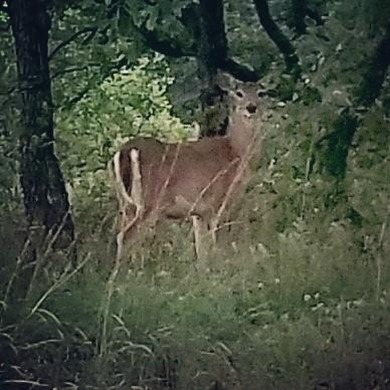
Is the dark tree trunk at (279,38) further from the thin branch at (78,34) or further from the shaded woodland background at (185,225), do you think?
the thin branch at (78,34)

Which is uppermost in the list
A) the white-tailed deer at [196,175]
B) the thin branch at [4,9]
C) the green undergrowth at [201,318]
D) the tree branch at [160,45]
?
the thin branch at [4,9]

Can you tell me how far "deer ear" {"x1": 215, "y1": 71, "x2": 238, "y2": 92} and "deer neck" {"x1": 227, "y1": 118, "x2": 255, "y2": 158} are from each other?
58 mm

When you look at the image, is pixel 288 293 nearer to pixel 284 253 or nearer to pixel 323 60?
pixel 284 253

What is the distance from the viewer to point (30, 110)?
2.38 metres

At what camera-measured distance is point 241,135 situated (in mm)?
2398

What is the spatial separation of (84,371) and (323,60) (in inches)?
28.4

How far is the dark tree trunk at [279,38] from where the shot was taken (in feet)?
7.79

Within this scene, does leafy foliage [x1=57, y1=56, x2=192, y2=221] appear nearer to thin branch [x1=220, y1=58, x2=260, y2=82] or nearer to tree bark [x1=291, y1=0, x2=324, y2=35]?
thin branch [x1=220, y1=58, x2=260, y2=82]

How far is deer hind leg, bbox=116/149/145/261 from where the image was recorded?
Answer: 2375 millimetres

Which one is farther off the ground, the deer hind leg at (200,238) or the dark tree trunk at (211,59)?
the dark tree trunk at (211,59)

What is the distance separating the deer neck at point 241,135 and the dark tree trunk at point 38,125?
32cm

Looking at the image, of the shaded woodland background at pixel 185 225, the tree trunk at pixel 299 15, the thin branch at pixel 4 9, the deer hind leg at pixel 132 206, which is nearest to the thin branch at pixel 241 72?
the shaded woodland background at pixel 185 225

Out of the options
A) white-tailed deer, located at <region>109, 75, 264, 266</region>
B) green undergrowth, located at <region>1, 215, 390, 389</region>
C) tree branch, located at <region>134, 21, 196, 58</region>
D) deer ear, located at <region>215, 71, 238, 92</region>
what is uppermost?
tree branch, located at <region>134, 21, 196, 58</region>

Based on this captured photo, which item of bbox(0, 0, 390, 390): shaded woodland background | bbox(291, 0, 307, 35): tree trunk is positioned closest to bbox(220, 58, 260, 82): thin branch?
bbox(0, 0, 390, 390): shaded woodland background
